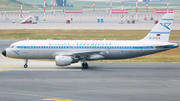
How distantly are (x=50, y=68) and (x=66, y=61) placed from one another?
10.6 ft

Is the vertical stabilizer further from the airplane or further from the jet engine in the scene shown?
the jet engine

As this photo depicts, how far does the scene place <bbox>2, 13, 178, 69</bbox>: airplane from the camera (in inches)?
1336

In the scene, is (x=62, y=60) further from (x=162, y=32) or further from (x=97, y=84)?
(x=162, y=32)

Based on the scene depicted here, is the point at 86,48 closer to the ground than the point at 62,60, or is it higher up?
higher up

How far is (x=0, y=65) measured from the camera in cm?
3609

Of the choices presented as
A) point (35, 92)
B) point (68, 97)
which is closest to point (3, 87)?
point (35, 92)

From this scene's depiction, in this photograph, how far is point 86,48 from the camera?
3438 centimetres

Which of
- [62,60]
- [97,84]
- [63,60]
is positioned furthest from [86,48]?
[97,84]

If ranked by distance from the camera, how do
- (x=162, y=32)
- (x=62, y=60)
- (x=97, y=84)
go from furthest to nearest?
(x=162, y=32) → (x=62, y=60) → (x=97, y=84)

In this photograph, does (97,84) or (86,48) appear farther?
(86,48)

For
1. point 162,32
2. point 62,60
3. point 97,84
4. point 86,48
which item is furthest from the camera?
point 162,32

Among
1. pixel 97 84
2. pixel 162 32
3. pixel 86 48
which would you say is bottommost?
pixel 97 84

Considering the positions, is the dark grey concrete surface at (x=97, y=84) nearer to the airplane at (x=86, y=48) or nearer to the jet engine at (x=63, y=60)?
the jet engine at (x=63, y=60)

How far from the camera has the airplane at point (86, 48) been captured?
111ft
